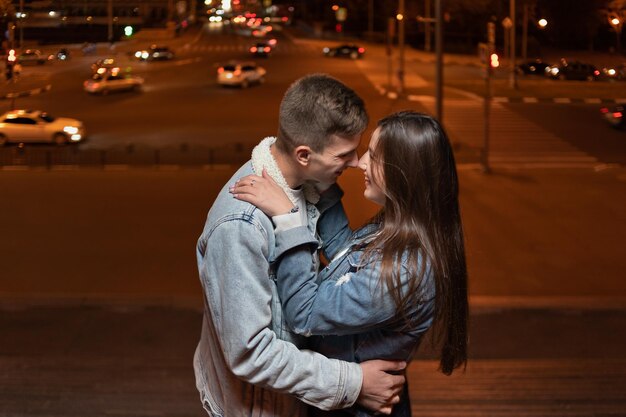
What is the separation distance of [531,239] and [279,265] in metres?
12.5

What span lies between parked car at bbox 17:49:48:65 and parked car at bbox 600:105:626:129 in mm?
11316

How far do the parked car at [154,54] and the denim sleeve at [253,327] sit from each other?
17636 millimetres

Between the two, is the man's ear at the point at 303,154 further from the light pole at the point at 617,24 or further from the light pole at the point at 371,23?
the light pole at the point at 371,23

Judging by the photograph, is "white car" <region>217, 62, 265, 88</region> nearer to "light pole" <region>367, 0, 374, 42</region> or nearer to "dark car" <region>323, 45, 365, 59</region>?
"dark car" <region>323, 45, 365, 59</region>

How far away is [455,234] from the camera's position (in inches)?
92.3

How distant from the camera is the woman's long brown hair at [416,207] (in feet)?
7.42

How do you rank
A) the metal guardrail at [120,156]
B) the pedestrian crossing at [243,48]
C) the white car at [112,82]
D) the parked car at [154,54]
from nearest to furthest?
the parked car at [154,54] → the metal guardrail at [120,156] → the white car at [112,82] → the pedestrian crossing at [243,48]

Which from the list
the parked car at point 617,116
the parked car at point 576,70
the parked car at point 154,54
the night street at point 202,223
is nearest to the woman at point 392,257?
the night street at point 202,223

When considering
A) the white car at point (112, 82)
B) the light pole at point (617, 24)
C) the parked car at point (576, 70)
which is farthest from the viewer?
the white car at point (112, 82)

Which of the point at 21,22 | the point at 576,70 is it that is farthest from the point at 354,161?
the point at 576,70

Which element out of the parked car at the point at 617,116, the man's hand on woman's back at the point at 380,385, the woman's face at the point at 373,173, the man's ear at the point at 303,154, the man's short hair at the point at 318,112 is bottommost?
the parked car at the point at 617,116

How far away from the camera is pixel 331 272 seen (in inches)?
94.7

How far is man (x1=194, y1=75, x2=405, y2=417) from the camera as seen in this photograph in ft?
7.20

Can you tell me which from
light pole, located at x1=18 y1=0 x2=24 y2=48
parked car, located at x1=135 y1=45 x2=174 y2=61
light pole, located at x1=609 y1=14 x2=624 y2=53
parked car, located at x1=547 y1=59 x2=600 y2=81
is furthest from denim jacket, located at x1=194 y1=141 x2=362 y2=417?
parked car, located at x1=135 y1=45 x2=174 y2=61
